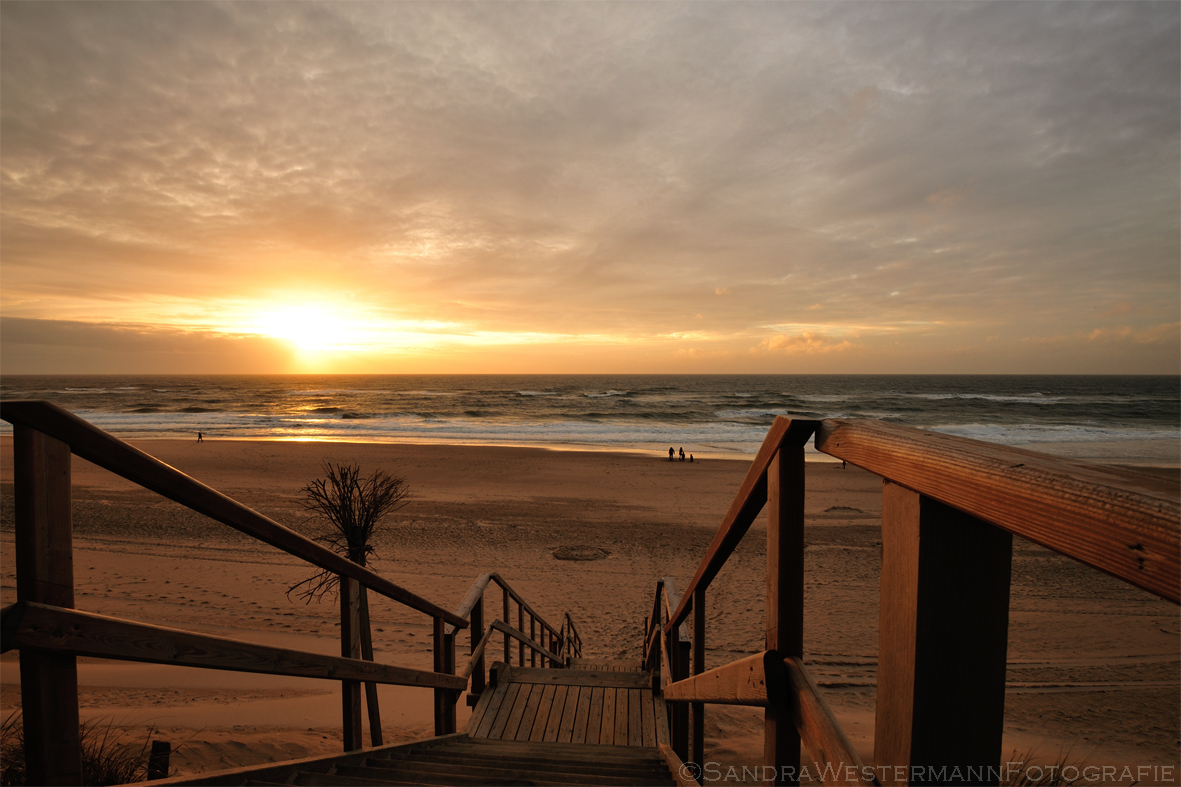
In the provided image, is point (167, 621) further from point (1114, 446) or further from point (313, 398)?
point (313, 398)

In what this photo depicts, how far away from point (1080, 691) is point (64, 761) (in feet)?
30.5

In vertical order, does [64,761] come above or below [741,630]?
above

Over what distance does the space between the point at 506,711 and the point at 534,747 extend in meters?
1.14

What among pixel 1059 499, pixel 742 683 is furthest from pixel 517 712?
pixel 1059 499

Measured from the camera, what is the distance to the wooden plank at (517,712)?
177 inches

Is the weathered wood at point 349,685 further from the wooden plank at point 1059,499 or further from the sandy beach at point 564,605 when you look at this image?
the sandy beach at point 564,605

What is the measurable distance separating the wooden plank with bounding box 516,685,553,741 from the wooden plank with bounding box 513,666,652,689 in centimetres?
19

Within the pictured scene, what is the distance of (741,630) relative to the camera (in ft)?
27.5

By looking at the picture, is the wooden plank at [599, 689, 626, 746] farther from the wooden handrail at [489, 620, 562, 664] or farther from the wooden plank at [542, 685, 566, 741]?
the wooden handrail at [489, 620, 562, 664]

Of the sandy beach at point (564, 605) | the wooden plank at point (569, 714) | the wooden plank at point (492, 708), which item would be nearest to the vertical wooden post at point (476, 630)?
the wooden plank at point (492, 708)

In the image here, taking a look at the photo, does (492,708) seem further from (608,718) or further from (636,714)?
(636,714)

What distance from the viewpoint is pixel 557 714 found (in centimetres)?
481

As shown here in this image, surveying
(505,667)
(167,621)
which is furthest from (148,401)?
(505,667)

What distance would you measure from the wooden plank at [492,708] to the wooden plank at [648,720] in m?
1.17
